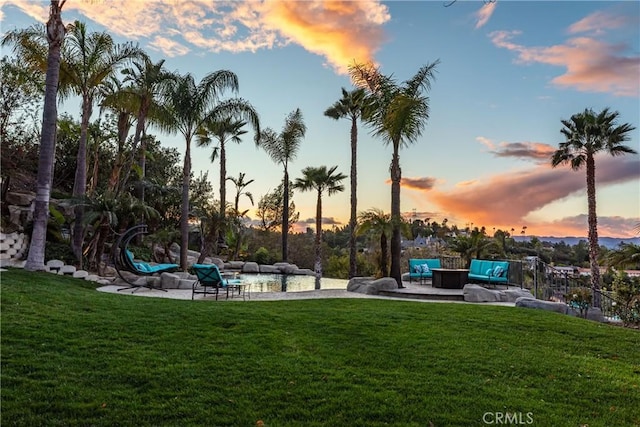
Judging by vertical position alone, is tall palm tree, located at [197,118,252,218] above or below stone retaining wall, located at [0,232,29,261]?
above

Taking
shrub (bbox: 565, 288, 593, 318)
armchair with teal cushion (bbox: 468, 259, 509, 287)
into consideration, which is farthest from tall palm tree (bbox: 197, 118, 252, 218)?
shrub (bbox: 565, 288, 593, 318)

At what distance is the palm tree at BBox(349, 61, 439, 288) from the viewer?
471 inches

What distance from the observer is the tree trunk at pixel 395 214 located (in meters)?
12.2

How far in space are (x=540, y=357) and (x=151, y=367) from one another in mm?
4801

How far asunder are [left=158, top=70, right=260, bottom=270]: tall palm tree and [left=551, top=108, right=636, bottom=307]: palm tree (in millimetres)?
14629

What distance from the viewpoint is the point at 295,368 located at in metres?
4.32

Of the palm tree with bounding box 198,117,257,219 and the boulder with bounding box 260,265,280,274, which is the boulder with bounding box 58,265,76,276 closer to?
the boulder with bounding box 260,265,280,274

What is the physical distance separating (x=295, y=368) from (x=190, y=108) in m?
12.8

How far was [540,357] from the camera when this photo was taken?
5.17 m

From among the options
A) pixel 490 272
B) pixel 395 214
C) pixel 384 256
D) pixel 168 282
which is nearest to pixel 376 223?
pixel 395 214

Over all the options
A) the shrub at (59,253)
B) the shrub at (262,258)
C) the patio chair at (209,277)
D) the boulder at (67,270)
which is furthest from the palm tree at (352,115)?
the shrub at (59,253)

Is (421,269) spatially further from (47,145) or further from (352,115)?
(47,145)

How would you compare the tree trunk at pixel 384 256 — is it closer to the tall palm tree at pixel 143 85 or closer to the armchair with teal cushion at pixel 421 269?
the armchair with teal cushion at pixel 421 269

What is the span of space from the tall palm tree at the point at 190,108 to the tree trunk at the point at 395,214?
7022 mm
